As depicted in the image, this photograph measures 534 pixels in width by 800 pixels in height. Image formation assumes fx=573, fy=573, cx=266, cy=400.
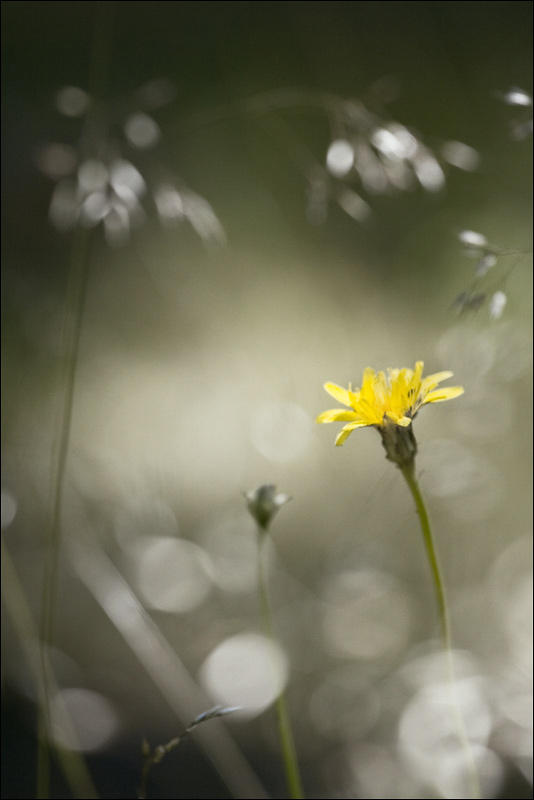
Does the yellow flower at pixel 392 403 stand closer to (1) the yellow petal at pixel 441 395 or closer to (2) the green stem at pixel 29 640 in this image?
(1) the yellow petal at pixel 441 395

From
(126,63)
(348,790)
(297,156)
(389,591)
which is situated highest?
(126,63)

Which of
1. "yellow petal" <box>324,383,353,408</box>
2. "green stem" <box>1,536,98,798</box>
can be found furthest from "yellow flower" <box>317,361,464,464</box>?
"green stem" <box>1,536,98,798</box>

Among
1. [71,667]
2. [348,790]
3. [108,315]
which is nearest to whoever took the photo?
[348,790]

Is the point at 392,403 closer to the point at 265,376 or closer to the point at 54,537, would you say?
the point at 54,537

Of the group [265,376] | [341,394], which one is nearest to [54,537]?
[341,394]

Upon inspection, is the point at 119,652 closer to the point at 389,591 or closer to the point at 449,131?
the point at 389,591

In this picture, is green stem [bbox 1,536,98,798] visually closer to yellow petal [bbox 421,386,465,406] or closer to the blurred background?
the blurred background

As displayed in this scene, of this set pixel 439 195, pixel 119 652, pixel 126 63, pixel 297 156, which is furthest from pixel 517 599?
pixel 126 63
